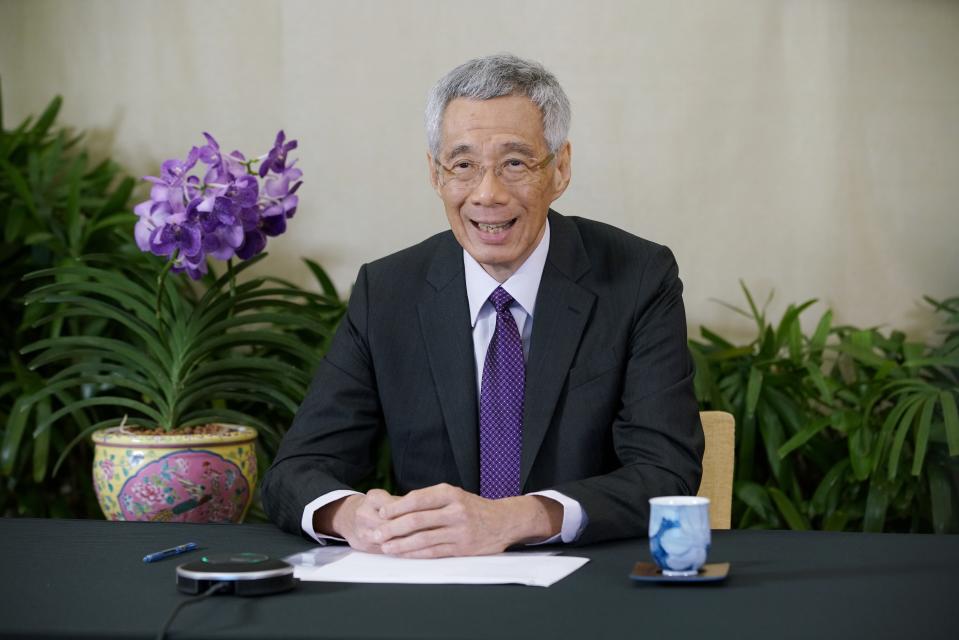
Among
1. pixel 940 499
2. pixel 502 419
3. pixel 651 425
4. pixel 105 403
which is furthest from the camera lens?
pixel 940 499

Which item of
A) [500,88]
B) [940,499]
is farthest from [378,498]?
[940,499]

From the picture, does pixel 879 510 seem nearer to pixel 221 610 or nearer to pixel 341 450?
pixel 341 450

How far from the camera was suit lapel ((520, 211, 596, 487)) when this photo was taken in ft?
6.39

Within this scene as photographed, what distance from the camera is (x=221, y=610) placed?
1.17 m

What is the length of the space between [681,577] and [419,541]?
1.27 feet

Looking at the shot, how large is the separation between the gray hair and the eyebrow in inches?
1.8

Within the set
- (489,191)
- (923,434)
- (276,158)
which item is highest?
(276,158)

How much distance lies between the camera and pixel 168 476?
251 cm

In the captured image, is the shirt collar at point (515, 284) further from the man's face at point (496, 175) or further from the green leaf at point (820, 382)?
the green leaf at point (820, 382)

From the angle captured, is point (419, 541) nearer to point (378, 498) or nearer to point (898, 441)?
point (378, 498)

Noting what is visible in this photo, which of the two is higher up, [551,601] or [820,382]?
[820,382]

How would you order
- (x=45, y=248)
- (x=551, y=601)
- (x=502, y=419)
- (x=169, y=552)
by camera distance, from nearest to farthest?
(x=551, y=601), (x=169, y=552), (x=502, y=419), (x=45, y=248)

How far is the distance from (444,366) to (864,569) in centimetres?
89

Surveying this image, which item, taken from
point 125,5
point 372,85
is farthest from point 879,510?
point 125,5
